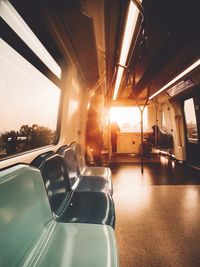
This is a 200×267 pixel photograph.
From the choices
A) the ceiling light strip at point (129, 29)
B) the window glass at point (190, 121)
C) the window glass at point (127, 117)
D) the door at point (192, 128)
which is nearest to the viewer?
the ceiling light strip at point (129, 29)

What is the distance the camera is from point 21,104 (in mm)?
1688

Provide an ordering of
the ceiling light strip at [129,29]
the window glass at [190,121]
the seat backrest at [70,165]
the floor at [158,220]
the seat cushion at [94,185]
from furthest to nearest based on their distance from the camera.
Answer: the window glass at [190,121], the seat backrest at [70,165], the seat cushion at [94,185], the ceiling light strip at [129,29], the floor at [158,220]

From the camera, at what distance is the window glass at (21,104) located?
146 cm

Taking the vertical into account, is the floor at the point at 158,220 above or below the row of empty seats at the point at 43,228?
below

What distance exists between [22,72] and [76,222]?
1468 millimetres

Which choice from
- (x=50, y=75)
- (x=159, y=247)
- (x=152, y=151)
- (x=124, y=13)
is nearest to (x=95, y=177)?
(x=159, y=247)

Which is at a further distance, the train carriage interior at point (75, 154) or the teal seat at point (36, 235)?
the train carriage interior at point (75, 154)

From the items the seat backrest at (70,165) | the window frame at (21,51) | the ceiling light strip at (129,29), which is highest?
the ceiling light strip at (129,29)

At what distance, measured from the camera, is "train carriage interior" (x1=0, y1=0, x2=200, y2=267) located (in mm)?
1021

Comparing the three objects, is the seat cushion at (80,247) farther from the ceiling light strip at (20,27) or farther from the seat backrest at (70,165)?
the ceiling light strip at (20,27)

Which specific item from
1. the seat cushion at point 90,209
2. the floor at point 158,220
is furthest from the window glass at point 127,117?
the seat cushion at point 90,209

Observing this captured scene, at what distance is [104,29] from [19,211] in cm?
281

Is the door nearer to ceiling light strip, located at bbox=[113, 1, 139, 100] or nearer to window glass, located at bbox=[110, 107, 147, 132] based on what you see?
ceiling light strip, located at bbox=[113, 1, 139, 100]

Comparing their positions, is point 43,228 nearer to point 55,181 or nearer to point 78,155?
point 55,181
